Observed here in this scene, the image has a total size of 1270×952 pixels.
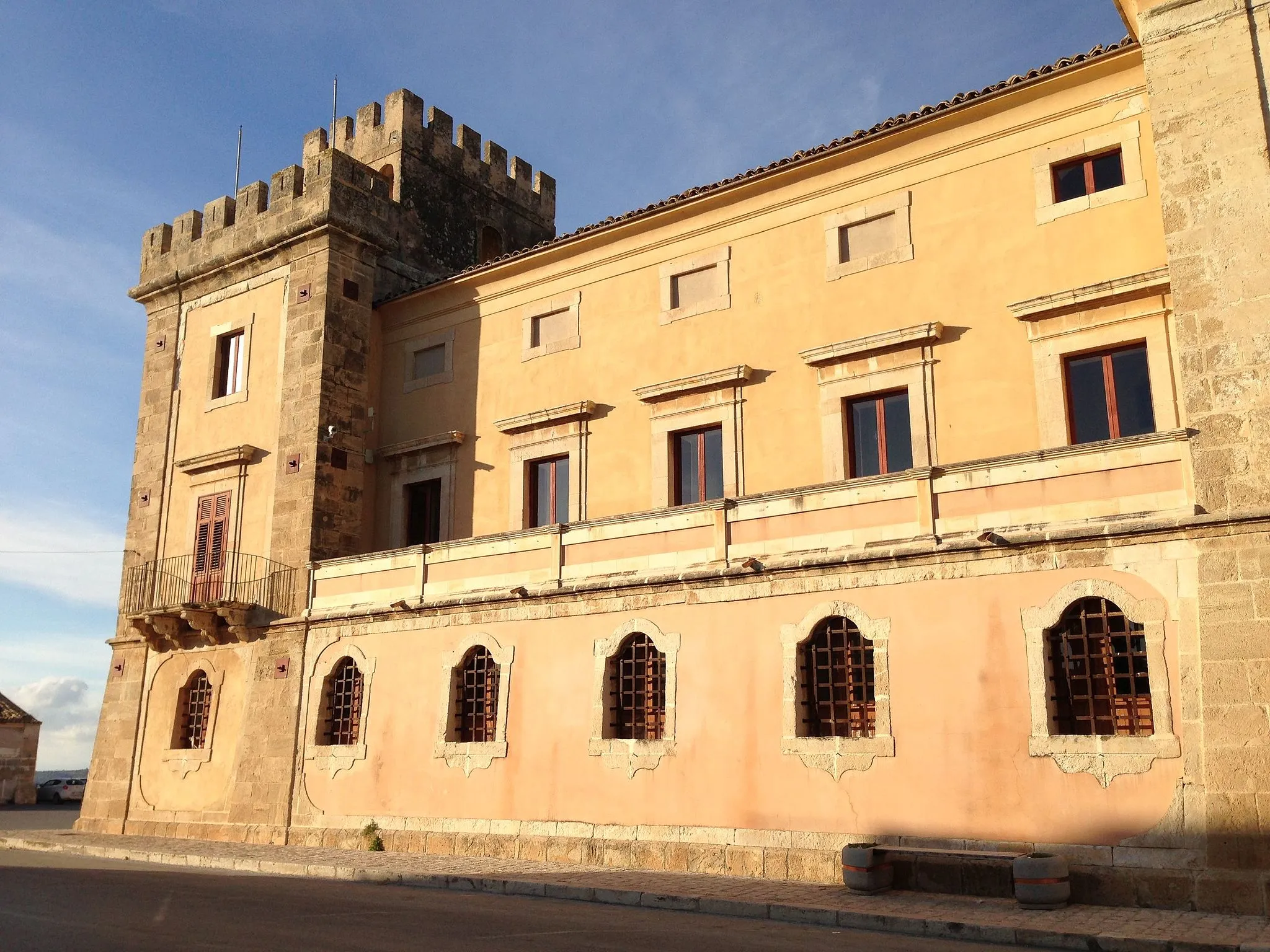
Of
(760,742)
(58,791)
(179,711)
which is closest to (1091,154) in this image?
(760,742)

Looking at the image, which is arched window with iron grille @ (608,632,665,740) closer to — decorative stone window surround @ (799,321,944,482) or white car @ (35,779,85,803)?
decorative stone window surround @ (799,321,944,482)

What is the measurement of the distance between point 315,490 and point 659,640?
8768mm

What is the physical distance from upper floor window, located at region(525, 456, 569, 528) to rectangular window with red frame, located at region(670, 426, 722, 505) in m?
2.34

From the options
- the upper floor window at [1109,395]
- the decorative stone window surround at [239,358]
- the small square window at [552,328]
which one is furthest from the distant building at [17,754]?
the upper floor window at [1109,395]

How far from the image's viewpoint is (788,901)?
12.3 metres

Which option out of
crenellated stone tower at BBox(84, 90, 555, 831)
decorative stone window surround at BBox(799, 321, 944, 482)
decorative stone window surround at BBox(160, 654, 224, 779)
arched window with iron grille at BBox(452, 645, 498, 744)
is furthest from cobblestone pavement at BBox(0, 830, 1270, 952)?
decorative stone window surround at BBox(799, 321, 944, 482)

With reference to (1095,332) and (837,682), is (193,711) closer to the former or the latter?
(837,682)

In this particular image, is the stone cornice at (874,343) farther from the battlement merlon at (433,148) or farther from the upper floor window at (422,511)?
the battlement merlon at (433,148)

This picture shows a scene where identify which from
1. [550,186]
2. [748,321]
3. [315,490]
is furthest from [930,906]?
[550,186]

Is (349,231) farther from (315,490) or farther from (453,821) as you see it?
(453,821)

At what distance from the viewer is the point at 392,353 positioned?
79.7 feet

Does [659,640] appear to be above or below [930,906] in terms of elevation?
above

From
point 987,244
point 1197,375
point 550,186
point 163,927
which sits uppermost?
point 550,186

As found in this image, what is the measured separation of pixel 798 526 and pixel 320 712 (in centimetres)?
1011
